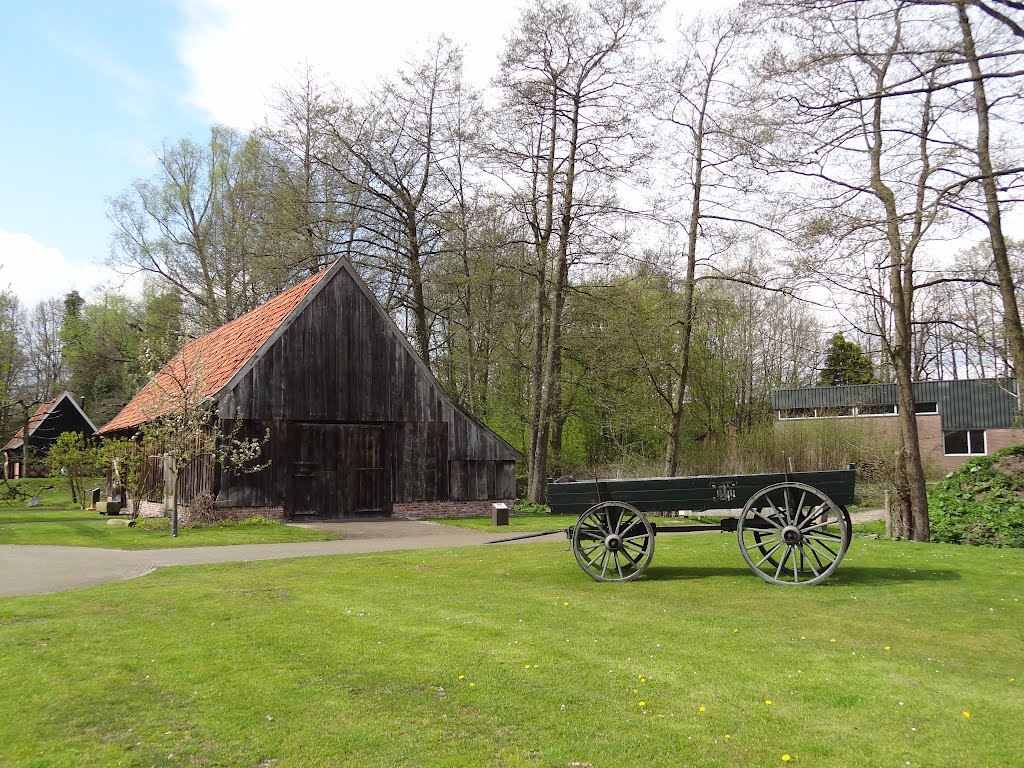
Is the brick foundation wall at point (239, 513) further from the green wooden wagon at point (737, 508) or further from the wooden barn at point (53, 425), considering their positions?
the wooden barn at point (53, 425)

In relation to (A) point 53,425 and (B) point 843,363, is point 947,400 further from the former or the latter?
(A) point 53,425

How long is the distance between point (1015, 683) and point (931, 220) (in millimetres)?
8215

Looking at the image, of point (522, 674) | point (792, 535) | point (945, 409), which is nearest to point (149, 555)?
point (522, 674)

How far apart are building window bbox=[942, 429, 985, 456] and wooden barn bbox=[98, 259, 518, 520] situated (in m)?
30.9

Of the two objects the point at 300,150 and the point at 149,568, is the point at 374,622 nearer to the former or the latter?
the point at 149,568

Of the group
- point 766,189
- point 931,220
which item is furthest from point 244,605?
point 766,189

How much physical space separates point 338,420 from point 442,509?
4.27 metres

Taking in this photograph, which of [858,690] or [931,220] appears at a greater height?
[931,220]

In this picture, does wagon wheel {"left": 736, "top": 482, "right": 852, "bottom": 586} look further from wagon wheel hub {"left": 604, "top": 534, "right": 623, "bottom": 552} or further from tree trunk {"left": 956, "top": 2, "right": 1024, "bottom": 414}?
tree trunk {"left": 956, "top": 2, "right": 1024, "bottom": 414}

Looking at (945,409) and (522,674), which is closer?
(522,674)

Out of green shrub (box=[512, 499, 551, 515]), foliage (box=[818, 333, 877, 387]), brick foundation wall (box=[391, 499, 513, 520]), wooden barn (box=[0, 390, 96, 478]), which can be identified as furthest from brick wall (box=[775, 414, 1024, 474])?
wooden barn (box=[0, 390, 96, 478])

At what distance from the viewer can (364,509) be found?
23.4m

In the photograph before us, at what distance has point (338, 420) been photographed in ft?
75.4

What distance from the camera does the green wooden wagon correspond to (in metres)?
9.95
